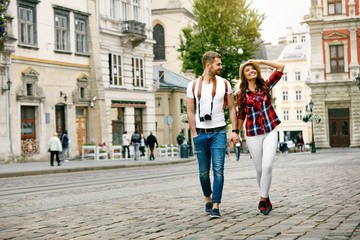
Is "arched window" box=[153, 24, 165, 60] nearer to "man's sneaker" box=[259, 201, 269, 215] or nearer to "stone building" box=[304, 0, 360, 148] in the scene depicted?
"stone building" box=[304, 0, 360, 148]

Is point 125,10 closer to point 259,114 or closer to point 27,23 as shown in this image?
point 27,23

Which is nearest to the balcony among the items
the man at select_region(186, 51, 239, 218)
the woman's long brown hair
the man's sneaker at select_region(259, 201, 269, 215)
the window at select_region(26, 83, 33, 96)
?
the window at select_region(26, 83, 33, 96)

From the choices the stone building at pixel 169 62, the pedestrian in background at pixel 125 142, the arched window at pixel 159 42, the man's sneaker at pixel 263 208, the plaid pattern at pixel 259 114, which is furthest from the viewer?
the arched window at pixel 159 42

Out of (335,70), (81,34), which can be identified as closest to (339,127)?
(335,70)

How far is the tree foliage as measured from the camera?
4138 centimetres

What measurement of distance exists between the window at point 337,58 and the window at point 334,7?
3.13m

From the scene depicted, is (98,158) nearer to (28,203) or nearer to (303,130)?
(28,203)

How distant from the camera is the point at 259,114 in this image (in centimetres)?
721

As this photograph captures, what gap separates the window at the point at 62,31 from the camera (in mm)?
33537

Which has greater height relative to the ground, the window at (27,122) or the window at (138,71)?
the window at (138,71)

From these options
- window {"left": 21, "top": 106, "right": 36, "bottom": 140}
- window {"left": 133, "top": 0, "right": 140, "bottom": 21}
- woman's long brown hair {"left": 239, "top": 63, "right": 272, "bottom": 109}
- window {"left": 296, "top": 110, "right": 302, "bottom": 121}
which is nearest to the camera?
woman's long brown hair {"left": 239, "top": 63, "right": 272, "bottom": 109}

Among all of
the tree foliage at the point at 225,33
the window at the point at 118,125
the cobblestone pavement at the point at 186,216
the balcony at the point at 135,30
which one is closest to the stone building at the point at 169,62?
the tree foliage at the point at 225,33

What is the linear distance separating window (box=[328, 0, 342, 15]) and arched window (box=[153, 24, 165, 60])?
1647cm

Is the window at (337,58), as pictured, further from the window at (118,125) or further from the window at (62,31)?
the window at (62,31)
